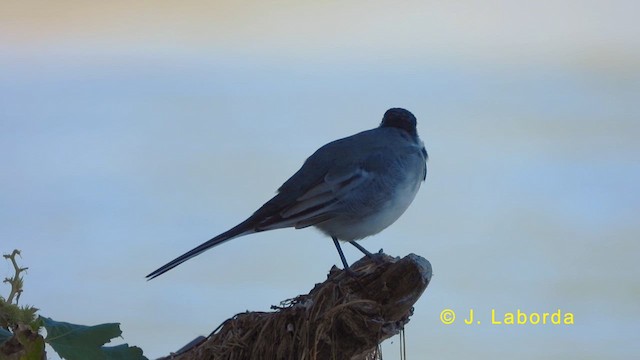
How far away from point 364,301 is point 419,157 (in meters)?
1.58

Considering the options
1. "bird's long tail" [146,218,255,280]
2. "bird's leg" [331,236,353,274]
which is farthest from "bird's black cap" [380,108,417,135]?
"bird's long tail" [146,218,255,280]

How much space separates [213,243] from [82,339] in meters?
1.70

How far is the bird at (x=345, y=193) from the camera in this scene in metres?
3.43

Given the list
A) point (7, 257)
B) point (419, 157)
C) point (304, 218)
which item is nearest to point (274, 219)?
point (304, 218)

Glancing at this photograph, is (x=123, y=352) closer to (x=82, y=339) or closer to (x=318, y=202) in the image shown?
(x=82, y=339)

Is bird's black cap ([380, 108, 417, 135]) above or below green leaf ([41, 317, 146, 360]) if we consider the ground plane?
above

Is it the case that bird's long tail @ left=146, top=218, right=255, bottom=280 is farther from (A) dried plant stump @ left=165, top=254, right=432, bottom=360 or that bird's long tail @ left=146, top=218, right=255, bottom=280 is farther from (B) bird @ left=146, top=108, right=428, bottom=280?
(A) dried plant stump @ left=165, top=254, right=432, bottom=360

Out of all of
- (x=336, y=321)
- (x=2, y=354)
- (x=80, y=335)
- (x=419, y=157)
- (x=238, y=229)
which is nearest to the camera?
(x=2, y=354)

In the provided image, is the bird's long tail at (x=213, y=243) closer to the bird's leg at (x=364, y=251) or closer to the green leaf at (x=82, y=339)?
the bird's leg at (x=364, y=251)

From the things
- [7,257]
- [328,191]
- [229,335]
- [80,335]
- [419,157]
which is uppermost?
[419,157]

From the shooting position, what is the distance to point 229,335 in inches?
101

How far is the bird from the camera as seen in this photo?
3432 millimetres

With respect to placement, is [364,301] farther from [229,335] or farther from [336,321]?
[229,335]

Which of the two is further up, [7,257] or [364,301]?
[364,301]
